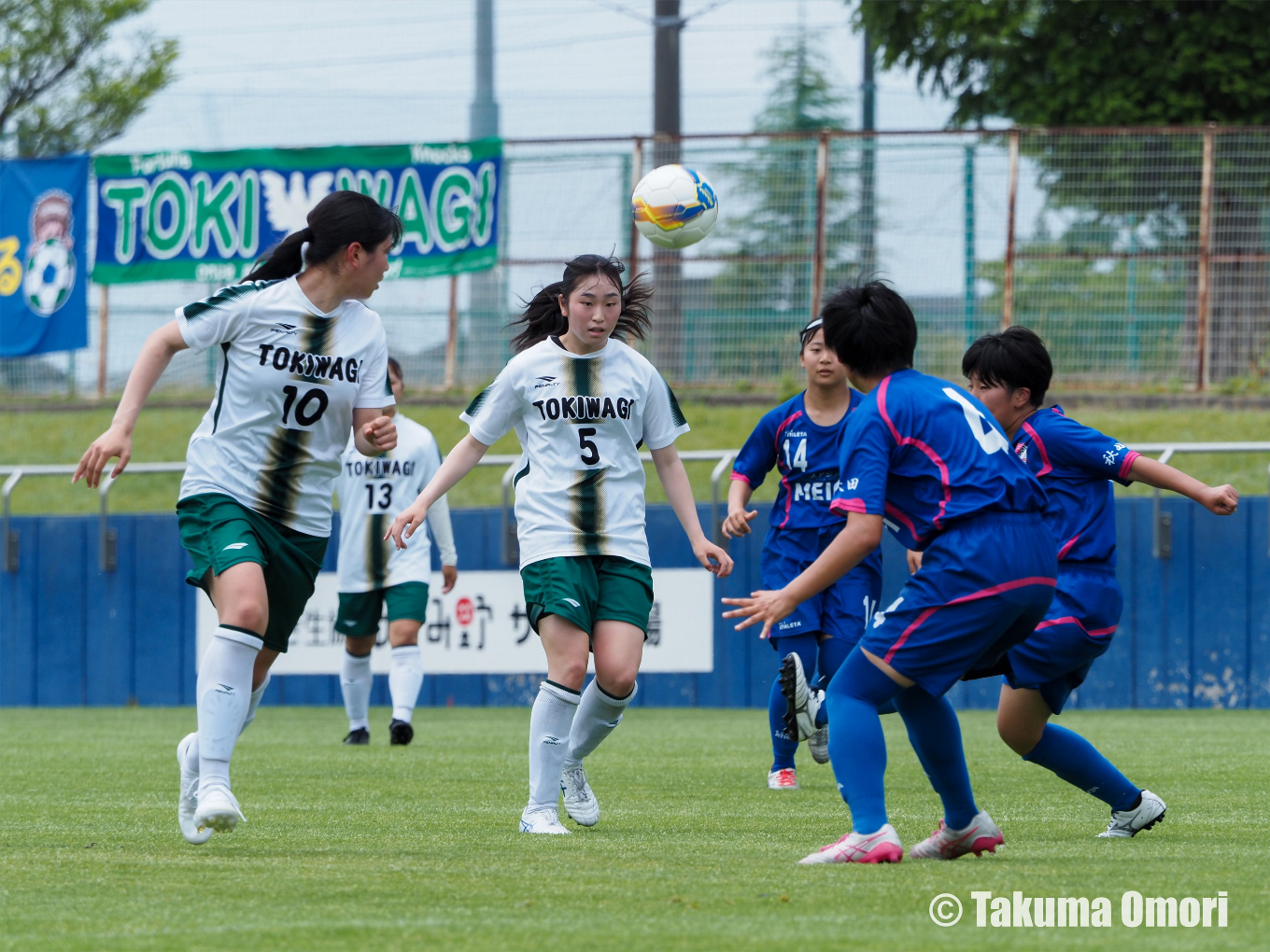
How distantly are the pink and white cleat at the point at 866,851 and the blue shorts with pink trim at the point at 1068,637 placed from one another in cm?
109

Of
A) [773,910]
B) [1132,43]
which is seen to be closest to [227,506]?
[773,910]

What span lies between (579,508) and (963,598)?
1735mm

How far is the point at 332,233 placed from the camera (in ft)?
17.5

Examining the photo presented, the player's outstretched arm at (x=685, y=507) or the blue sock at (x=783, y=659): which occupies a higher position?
the player's outstretched arm at (x=685, y=507)

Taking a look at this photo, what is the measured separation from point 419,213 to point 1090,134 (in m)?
7.66

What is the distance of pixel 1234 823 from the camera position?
5.60m

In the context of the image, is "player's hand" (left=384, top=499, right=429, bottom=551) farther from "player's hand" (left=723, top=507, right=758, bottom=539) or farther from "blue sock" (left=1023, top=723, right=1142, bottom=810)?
"blue sock" (left=1023, top=723, right=1142, bottom=810)

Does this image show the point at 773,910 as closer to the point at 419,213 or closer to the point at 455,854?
the point at 455,854

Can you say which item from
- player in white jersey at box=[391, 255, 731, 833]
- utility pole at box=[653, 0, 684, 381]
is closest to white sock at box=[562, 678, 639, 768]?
player in white jersey at box=[391, 255, 731, 833]

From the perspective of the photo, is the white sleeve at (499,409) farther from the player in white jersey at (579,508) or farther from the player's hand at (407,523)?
the player's hand at (407,523)

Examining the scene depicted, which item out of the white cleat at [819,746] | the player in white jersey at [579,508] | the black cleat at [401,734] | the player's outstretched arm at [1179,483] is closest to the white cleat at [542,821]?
the player in white jersey at [579,508]

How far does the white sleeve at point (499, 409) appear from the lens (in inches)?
231

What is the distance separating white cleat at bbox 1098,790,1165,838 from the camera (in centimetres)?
531

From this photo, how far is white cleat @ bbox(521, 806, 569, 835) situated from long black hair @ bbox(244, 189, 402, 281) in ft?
6.56
